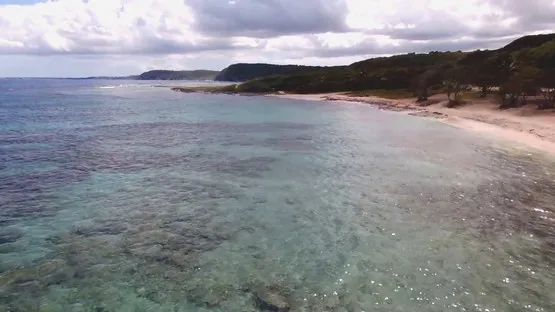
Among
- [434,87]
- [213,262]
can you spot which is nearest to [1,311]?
[213,262]

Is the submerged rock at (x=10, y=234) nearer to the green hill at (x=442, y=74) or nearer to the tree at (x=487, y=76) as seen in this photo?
the green hill at (x=442, y=74)

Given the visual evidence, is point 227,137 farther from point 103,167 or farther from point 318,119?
point 318,119

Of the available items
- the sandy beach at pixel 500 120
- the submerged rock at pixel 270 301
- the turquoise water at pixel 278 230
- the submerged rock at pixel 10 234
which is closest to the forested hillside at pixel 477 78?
the sandy beach at pixel 500 120

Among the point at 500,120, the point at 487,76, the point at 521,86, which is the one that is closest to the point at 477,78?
the point at 487,76

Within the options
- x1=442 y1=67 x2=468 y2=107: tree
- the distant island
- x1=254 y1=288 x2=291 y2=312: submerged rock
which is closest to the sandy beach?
x1=442 y1=67 x2=468 y2=107: tree

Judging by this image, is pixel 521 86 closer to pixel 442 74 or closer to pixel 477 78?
pixel 477 78

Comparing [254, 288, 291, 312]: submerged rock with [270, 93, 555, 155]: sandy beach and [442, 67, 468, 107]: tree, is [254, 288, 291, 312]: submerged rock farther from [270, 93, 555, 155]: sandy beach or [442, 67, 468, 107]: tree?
[442, 67, 468, 107]: tree
